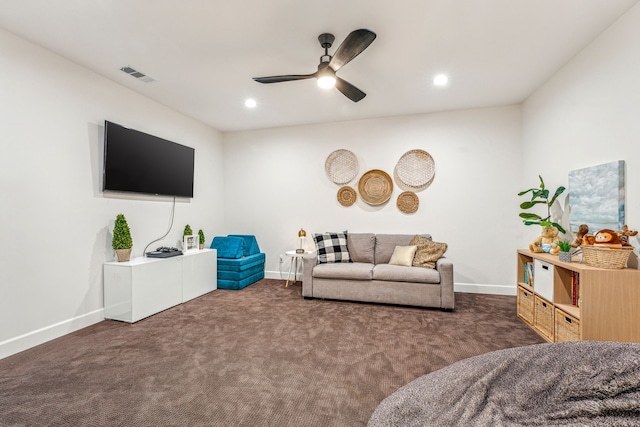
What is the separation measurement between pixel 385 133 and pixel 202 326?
144 inches

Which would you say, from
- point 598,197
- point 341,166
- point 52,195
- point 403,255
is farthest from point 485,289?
point 52,195

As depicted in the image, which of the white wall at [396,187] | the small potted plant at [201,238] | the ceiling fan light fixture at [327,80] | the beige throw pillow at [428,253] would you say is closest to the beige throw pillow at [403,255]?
the beige throw pillow at [428,253]

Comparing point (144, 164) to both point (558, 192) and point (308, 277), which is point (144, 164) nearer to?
point (308, 277)

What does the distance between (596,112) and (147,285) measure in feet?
15.6

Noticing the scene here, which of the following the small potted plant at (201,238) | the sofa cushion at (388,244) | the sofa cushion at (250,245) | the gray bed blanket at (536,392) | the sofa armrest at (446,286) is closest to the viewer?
the gray bed blanket at (536,392)

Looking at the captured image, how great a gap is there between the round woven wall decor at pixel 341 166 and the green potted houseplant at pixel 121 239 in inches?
115

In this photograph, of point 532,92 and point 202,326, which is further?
point 532,92

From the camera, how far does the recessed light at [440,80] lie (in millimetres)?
3328

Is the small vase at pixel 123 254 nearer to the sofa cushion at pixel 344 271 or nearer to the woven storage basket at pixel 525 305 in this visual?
the sofa cushion at pixel 344 271

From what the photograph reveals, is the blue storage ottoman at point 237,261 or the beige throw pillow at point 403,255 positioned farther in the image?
the blue storage ottoman at point 237,261

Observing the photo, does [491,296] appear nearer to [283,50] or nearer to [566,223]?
[566,223]

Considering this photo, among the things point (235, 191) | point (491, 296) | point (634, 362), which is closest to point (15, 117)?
point (235, 191)

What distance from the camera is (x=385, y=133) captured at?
475 centimetres

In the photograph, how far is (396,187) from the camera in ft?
15.4
